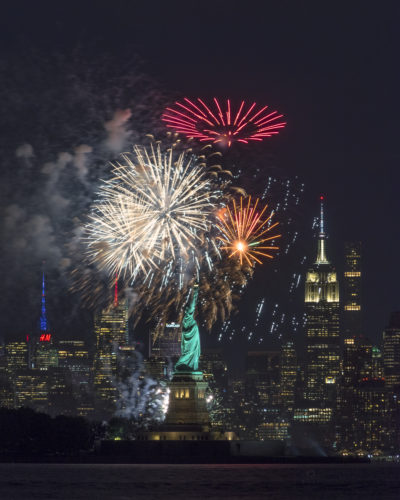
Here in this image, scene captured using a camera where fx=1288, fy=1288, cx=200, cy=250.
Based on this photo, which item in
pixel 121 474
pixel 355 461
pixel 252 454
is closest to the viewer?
pixel 121 474

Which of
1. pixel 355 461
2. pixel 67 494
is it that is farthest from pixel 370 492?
pixel 355 461

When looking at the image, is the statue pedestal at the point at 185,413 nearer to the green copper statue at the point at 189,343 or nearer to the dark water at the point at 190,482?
the green copper statue at the point at 189,343

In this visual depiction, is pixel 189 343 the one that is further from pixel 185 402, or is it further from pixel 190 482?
pixel 190 482

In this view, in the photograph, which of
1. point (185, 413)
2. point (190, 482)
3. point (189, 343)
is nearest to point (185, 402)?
point (185, 413)

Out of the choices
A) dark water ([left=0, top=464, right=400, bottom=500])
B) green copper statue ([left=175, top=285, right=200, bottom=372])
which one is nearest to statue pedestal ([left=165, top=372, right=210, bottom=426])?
green copper statue ([left=175, top=285, right=200, bottom=372])

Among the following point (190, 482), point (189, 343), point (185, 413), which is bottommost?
point (190, 482)

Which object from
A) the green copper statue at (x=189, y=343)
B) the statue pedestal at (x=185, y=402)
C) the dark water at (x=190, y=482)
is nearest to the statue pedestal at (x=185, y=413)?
the statue pedestal at (x=185, y=402)

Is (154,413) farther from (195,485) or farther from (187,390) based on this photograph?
(195,485)
